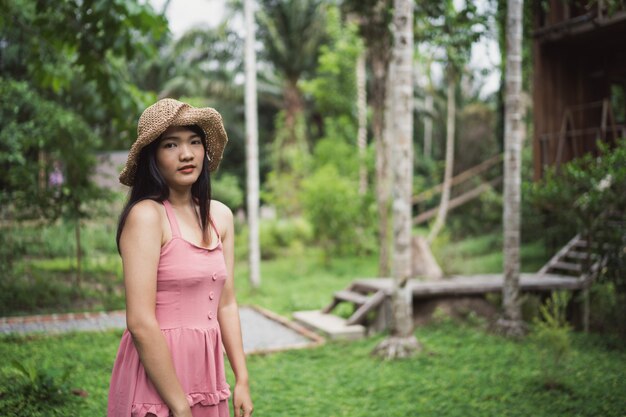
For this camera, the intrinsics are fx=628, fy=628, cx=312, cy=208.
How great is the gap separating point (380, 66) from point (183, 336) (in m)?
12.2

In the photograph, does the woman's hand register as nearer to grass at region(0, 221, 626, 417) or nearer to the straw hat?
the straw hat

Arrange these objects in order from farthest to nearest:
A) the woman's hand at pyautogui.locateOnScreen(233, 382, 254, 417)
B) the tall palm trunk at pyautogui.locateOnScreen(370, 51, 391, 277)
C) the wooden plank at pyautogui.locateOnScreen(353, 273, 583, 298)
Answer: the tall palm trunk at pyautogui.locateOnScreen(370, 51, 391, 277)
the wooden plank at pyautogui.locateOnScreen(353, 273, 583, 298)
the woman's hand at pyautogui.locateOnScreen(233, 382, 254, 417)

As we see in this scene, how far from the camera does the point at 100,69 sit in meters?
7.19

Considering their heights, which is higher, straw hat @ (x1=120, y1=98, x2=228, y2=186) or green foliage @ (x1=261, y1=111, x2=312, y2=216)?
green foliage @ (x1=261, y1=111, x2=312, y2=216)

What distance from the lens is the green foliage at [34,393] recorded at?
4.80 m

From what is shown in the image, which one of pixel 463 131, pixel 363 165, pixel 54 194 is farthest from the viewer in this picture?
pixel 463 131

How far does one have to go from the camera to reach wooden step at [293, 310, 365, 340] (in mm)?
8578

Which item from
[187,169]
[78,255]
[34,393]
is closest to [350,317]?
[78,255]

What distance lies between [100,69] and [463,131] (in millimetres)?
19455

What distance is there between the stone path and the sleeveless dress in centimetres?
541

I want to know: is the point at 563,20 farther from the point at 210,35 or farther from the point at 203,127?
the point at 210,35

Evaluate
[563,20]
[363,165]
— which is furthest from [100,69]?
[363,165]

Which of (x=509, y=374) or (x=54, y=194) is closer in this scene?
(x=509, y=374)

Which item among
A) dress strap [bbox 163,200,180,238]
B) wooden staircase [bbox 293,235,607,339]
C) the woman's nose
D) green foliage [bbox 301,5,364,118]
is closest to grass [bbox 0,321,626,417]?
wooden staircase [bbox 293,235,607,339]
